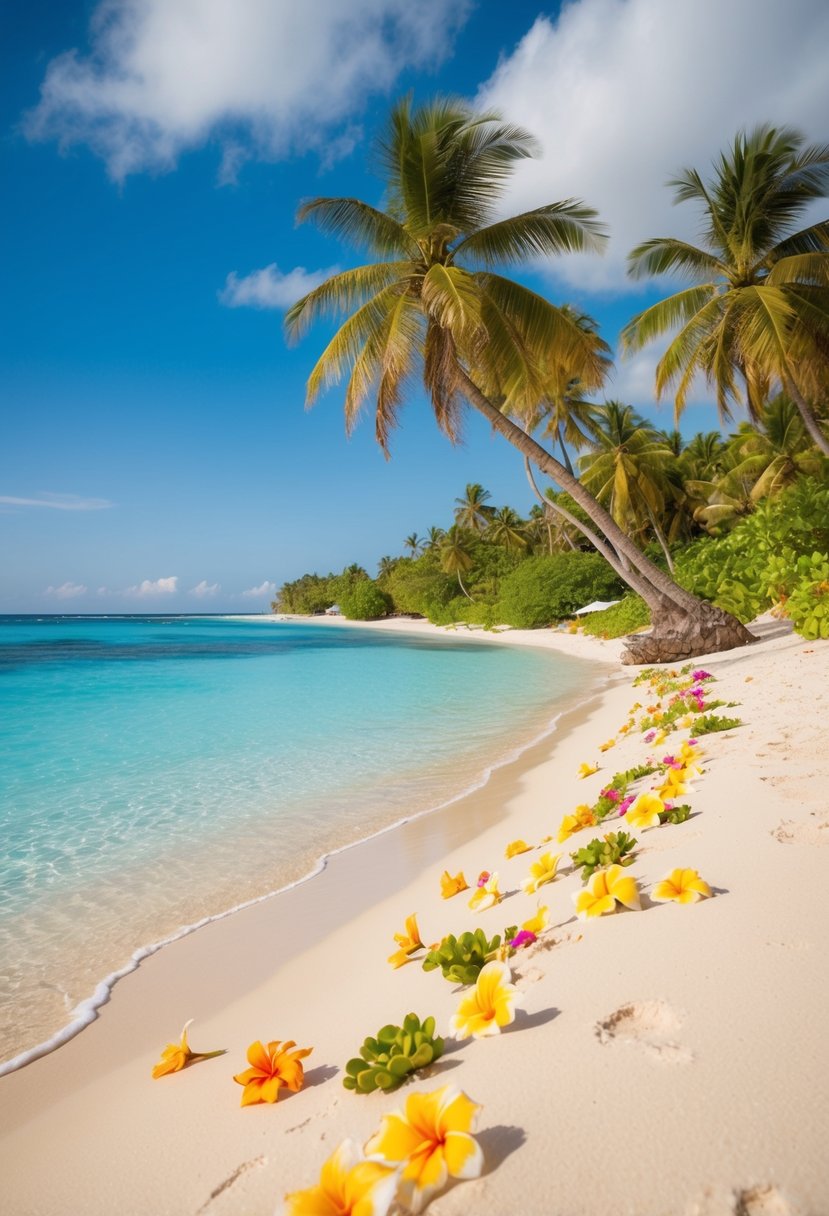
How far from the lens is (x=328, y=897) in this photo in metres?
3.90

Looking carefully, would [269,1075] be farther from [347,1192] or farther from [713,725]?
[713,725]

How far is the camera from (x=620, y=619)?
24.0 m

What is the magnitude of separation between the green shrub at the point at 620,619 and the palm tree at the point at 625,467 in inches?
145

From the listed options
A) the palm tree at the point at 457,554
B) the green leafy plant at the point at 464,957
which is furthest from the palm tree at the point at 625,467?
the green leafy plant at the point at 464,957

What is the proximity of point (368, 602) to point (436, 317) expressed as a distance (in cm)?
6142

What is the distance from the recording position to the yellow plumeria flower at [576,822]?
3.15m

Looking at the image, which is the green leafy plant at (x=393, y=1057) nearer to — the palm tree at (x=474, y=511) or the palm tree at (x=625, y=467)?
the palm tree at (x=625, y=467)

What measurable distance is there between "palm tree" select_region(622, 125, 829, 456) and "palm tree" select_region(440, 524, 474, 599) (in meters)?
38.6

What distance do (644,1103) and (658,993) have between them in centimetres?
40

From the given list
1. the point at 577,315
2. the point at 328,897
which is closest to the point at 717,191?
the point at 577,315

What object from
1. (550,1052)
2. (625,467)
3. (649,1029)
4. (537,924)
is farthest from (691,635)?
(625,467)

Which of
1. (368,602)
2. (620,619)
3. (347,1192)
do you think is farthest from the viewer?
(368,602)

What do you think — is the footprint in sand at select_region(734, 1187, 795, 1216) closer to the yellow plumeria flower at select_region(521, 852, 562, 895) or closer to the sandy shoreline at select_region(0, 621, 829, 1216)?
the sandy shoreline at select_region(0, 621, 829, 1216)

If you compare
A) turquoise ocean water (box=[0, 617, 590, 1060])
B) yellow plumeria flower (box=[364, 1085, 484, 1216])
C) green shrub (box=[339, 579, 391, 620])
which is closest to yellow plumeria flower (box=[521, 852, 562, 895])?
yellow plumeria flower (box=[364, 1085, 484, 1216])
